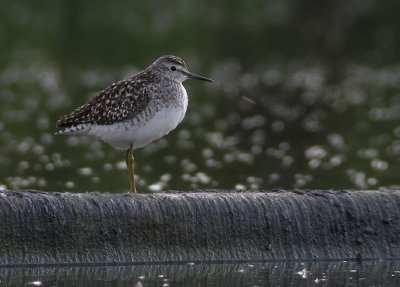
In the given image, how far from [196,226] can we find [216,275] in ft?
2.65

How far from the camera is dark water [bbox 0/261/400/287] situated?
9.76 m

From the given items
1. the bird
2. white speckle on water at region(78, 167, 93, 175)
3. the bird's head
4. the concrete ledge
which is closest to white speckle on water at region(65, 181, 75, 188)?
white speckle on water at region(78, 167, 93, 175)

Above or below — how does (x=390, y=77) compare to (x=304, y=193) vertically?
above

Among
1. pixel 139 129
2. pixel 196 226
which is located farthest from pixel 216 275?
pixel 139 129

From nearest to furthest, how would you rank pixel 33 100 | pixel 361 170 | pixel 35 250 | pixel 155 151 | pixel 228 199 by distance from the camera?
pixel 35 250
pixel 228 199
pixel 361 170
pixel 155 151
pixel 33 100

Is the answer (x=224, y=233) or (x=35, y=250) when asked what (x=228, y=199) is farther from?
(x=35, y=250)

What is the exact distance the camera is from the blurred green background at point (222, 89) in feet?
59.2

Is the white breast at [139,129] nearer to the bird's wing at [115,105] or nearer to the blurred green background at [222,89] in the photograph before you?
the bird's wing at [115,105]

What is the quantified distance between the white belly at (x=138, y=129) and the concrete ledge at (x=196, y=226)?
0.96 m

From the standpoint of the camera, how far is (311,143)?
67.9ft

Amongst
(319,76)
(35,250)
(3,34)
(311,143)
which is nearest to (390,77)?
(319,76)

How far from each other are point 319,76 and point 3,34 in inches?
413

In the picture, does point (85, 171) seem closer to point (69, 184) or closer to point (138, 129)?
point (69, 184)

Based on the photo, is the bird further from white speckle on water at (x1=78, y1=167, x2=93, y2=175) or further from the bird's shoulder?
white speckle on water at (x1=78, y1=167, x2=93, y2=175)
